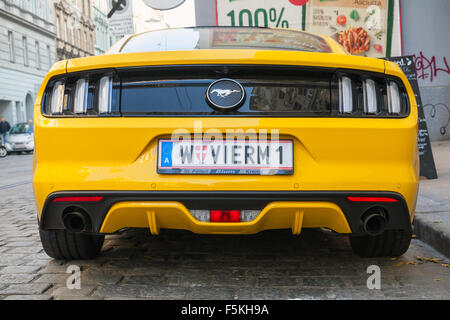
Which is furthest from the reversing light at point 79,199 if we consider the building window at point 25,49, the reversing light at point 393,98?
the building window at point 25,49

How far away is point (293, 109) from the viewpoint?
261 cm

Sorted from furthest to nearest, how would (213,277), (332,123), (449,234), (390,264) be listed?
(449,234)
(390,264)
(213,277)
(332,123)

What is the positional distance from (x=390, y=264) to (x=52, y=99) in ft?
6.99

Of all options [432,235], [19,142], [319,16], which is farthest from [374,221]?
[19,142]

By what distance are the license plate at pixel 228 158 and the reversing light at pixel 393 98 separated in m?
0.61

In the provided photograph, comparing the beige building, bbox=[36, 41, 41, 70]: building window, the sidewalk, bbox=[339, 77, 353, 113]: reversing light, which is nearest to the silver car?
bbox=[36, 41, 41, 70]: building window

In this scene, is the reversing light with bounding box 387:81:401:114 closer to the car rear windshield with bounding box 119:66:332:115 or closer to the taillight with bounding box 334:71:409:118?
the taillight with bounding box 334:71:409:118

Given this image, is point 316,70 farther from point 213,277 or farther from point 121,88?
point 213,277

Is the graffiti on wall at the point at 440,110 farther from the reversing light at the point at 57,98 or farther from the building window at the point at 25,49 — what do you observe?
the building window at the point at 25,49

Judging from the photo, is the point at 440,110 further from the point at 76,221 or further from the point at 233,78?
the point at 76,221

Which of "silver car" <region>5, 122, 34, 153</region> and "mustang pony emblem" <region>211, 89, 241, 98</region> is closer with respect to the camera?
"mustang pony emblem" <region>211, 89, 241, 98</region>

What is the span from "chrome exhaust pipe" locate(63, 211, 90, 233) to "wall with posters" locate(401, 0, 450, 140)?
9.37 metres

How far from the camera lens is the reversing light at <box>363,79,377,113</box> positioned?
2676mm
